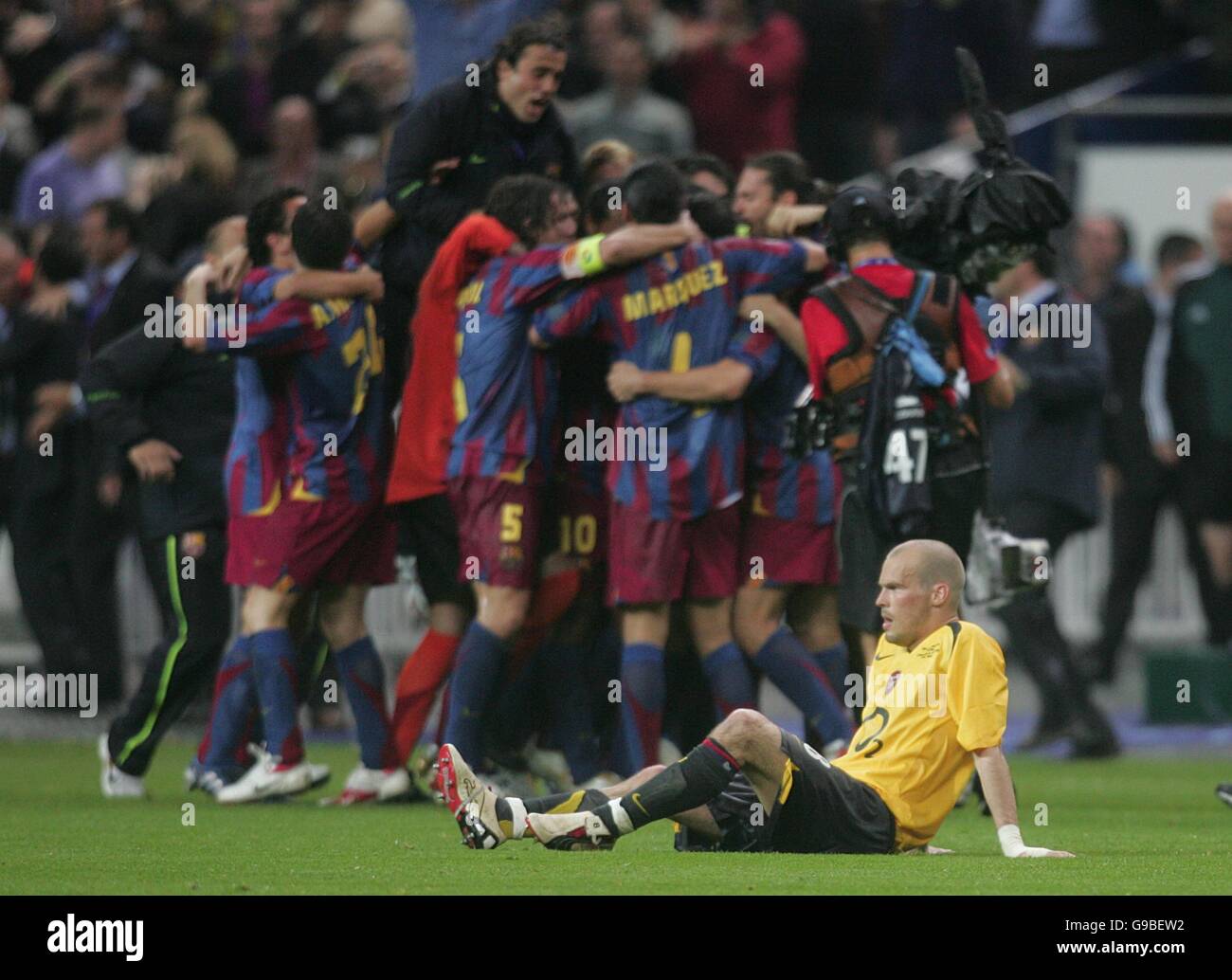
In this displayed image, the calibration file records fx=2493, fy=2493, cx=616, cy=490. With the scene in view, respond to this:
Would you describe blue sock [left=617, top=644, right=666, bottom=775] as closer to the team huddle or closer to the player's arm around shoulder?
the team huddle

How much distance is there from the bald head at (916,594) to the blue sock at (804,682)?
2.05m

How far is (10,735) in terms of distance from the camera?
13.7 metres

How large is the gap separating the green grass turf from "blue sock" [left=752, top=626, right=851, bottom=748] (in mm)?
579

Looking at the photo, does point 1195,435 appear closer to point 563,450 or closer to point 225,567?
point 563,450

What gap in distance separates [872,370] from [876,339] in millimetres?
113

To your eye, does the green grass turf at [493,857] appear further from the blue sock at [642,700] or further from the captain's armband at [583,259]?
the captain's armband at [583,259]

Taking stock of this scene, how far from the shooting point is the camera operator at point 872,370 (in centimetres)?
902

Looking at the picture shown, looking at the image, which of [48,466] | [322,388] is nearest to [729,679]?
[322,388]

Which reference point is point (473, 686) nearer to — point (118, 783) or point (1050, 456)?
point (118, 783)

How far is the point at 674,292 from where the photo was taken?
31.2 ft

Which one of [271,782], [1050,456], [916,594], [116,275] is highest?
[116,275]
